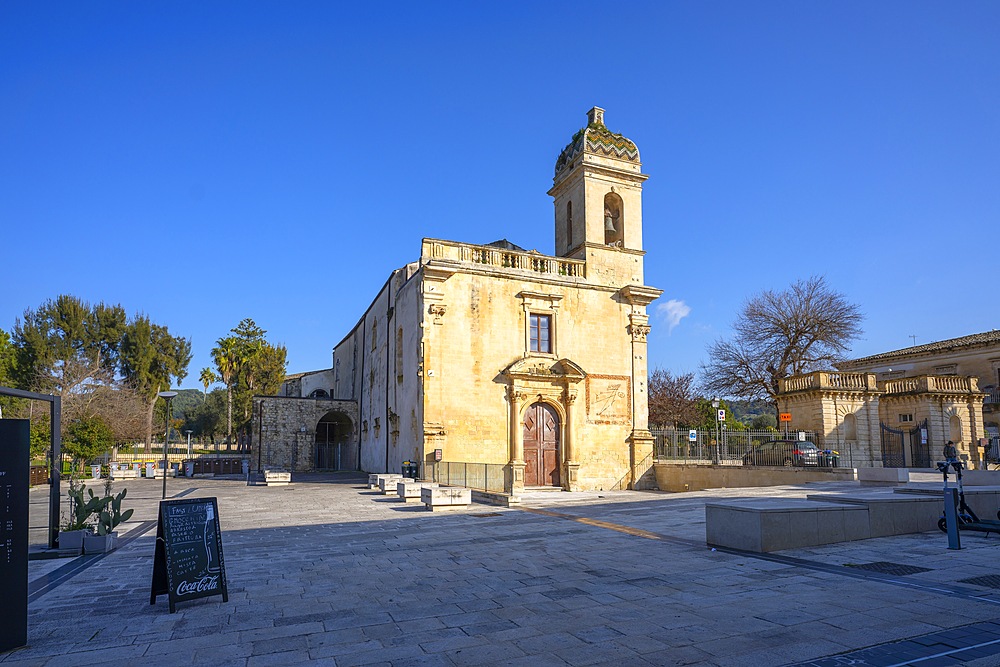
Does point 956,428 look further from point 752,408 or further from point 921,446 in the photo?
point 752,408

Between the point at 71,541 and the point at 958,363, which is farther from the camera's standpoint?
the point at 958,363

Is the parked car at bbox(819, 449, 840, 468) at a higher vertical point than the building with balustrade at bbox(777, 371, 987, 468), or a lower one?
lower

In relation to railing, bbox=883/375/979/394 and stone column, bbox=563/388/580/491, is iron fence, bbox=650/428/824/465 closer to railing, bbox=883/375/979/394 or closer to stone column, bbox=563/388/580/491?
stone column, bbox=563/388/580/491

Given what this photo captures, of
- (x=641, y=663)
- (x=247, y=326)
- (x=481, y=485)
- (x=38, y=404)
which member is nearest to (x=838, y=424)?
(x=481, y=485)

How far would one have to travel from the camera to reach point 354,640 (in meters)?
5.37

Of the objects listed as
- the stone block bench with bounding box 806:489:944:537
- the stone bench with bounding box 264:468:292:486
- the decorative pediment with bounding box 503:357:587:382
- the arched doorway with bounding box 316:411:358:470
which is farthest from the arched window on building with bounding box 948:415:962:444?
the arched doorway with bounding box 316:411:358:470

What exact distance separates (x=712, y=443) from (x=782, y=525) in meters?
18.0

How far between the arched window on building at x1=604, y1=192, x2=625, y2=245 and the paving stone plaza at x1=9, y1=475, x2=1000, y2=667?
18.2 metres

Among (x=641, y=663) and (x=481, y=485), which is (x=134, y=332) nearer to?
(x=481, y=485)

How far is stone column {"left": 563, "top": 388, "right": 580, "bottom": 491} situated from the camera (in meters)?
25.0

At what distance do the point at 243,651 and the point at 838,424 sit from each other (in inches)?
1087

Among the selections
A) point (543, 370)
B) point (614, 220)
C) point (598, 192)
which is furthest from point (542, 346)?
point (598, 192)

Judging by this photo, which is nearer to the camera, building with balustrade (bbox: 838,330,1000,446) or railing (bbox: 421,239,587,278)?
railing (bbox: 421,239,587,278)

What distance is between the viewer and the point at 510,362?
81.1ft
